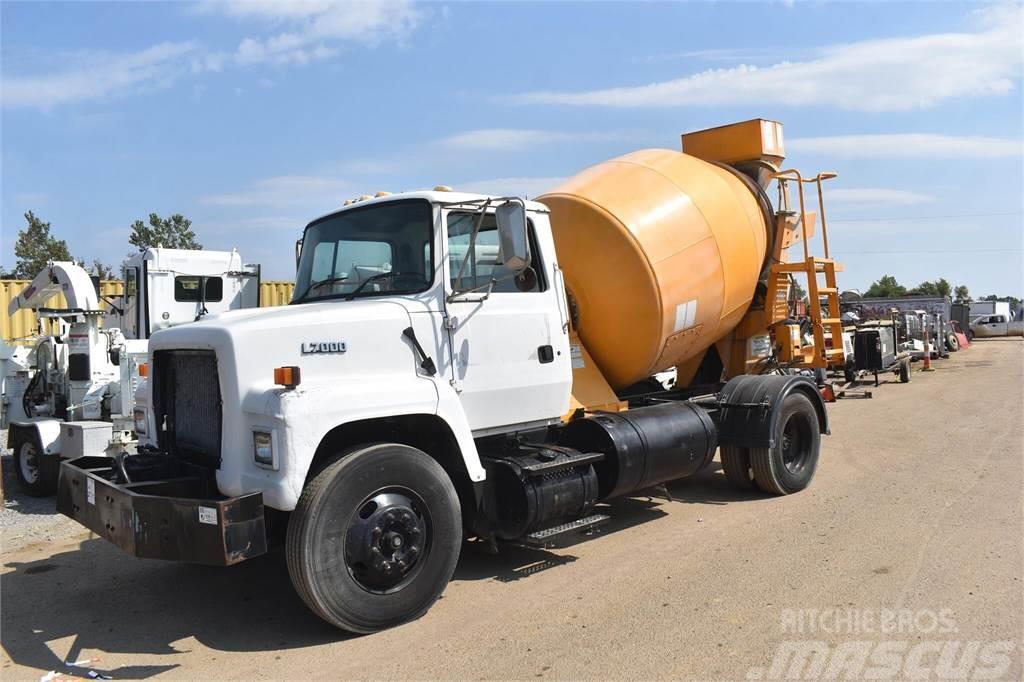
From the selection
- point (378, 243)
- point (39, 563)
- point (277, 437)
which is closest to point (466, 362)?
point (378, 243)

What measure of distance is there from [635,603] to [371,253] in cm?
304

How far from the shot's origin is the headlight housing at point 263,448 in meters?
4.41

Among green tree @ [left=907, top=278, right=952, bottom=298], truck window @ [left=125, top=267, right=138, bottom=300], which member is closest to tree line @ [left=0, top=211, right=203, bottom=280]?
truck window @ [left=125, top=267, right=138, bottom=300]

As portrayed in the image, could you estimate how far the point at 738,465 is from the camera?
8.02m

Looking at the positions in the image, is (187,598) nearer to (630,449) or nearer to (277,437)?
(277,437)

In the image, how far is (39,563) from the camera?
6.48 meters

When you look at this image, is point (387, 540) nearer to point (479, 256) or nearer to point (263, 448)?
point (263, 448)

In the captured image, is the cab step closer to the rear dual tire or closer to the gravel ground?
the rear dual tire

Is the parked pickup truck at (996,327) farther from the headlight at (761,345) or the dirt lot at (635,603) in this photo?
the dirt lot at (635,603)

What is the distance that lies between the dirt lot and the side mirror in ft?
7.54

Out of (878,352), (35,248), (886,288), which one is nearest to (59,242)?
(35,248)

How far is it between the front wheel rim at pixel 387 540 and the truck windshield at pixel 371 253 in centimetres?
147

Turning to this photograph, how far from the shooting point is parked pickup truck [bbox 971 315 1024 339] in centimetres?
4519

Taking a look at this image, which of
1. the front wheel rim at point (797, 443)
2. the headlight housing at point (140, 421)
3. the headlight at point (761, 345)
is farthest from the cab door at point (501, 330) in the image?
the headlight at point (761, 345)
